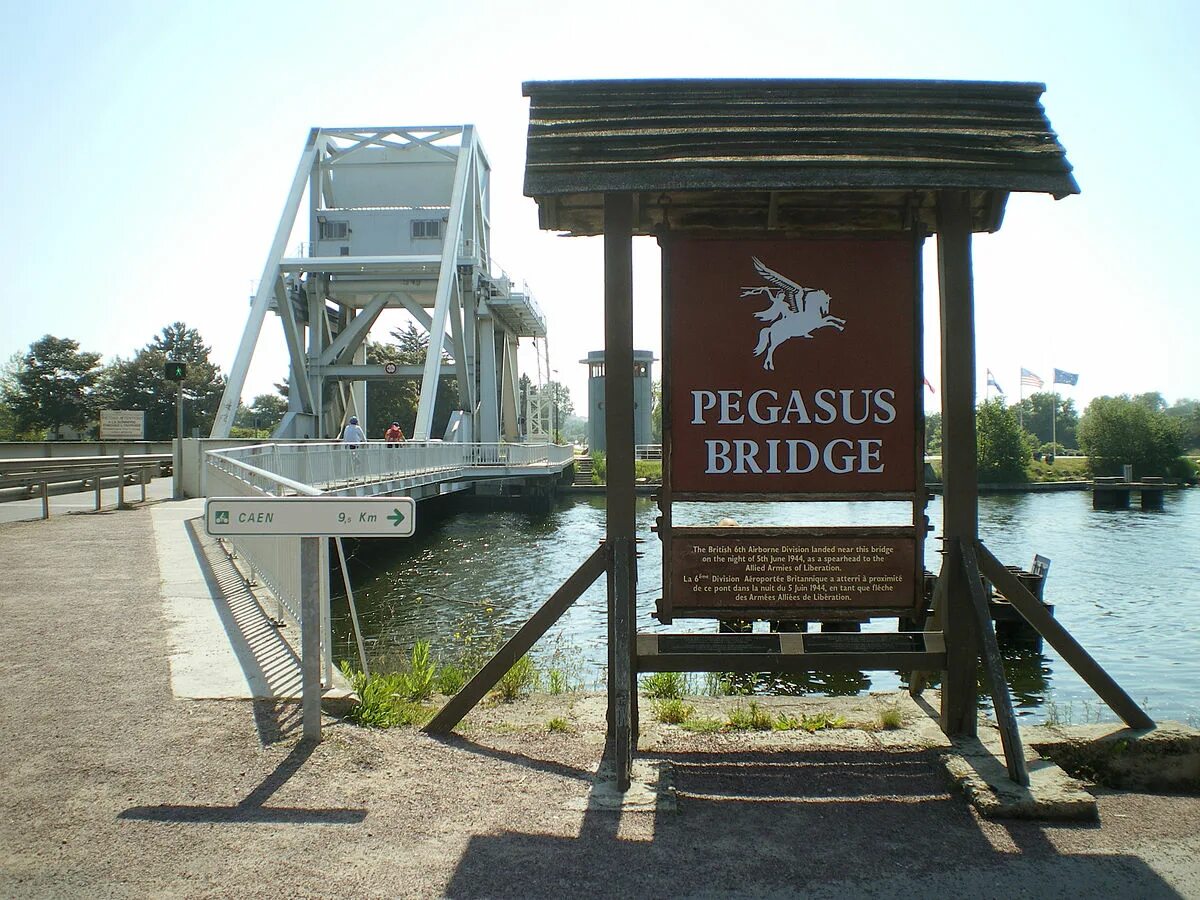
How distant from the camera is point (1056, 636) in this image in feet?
16.9

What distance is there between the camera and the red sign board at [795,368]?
533cm

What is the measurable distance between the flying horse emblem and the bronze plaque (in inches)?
40.7

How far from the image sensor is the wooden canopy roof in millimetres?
5000

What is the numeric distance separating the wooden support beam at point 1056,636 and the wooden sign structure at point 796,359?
18 millimetres

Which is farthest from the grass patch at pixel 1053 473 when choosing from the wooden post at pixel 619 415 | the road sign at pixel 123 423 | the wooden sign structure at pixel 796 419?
the wooden post at pixel 619 415

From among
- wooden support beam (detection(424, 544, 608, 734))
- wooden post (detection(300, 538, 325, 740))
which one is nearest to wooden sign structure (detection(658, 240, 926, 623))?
wooden support beam (detection(424, 544, 608, 734))

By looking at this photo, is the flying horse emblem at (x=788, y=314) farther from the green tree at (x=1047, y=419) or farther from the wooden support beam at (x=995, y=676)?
the green tree at (x=1047, y=419)

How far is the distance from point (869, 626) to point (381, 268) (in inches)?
1264

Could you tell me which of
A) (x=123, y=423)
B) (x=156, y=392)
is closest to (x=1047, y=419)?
(x=156, y=392)

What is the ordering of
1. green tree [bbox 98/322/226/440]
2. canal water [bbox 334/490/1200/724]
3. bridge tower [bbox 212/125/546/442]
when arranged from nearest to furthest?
canal water [bbox 334/490/1200/724]
bridge tower [bbox 212/125/546/442]
green tree [bbox 98/322/226/440]

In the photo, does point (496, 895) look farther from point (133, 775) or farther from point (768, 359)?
point (768, 359)

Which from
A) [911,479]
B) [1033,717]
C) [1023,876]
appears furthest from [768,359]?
[1033,717]

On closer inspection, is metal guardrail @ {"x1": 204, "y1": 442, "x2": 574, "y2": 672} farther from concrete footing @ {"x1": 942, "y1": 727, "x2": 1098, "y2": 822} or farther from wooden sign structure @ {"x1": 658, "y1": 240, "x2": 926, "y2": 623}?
concrete footing @ {"x1": 942, "y1": 727, "x2": 1098, "y2": 822}

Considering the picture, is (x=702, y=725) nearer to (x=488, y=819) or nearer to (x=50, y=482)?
(x=488, y=819)
